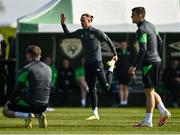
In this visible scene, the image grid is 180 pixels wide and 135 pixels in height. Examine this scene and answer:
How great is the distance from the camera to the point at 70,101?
1041 inches

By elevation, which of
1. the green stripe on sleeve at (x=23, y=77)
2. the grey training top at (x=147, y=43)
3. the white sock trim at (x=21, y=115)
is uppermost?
the grey training top at (x=147, y=43)

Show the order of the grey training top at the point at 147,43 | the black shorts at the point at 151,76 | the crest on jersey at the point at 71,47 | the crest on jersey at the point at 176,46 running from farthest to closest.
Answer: the crest on jersey at the point at 71,47, the crest on jersey at the point at 176,46, the black shorts at the point at 151,76, the grey training top at the point at 147,43

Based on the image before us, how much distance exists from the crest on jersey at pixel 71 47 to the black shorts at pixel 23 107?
44.6 feet

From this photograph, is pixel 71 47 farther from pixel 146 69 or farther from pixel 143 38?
pixel 143 38

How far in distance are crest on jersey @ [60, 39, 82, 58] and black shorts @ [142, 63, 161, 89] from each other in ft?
42.5

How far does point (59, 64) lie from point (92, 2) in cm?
318

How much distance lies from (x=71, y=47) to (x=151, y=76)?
1304cm

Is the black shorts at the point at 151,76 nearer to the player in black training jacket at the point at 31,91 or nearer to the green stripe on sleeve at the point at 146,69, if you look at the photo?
the green stripe on sleeve at the point at 146,69

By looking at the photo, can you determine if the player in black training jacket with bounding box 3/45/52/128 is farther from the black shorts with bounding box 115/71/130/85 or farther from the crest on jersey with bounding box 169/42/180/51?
the crest on jersey with bounding box 169/42/180/51

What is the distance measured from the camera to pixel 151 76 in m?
14.0

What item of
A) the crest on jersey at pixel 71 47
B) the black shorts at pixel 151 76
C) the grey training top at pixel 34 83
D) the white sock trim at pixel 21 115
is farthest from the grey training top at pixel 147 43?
the crest on jersey at pixel 71 47

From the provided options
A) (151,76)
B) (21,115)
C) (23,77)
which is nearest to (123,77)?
(151,76)

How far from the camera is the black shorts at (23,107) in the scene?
13.3 metres

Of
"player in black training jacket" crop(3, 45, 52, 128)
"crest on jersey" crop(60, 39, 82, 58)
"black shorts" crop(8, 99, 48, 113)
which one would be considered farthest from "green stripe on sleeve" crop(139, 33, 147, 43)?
"crest on jersey" crop(60, 39, 82, 58)
